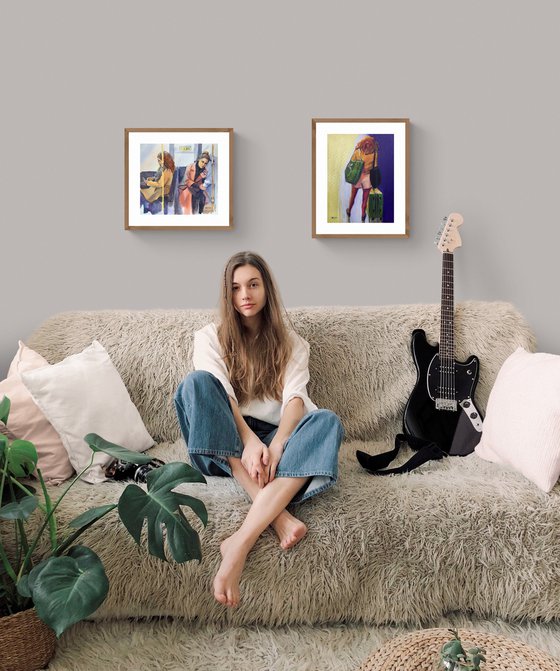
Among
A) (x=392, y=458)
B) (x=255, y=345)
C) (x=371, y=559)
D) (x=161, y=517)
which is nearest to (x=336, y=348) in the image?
(x=255, y=345)

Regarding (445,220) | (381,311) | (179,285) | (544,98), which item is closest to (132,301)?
(179,285)

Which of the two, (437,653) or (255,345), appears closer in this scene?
(437,653)

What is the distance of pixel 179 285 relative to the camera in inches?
99.5

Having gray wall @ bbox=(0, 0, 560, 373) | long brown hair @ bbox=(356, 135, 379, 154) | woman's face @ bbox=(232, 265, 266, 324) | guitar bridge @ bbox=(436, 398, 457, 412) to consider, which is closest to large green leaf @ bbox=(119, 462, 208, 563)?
woman's face @ bbox=(232, 265, 266, 324)

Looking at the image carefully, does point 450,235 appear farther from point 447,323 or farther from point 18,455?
point 18,455

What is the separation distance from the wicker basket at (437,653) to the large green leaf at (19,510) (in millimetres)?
744

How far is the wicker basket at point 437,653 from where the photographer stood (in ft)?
3.52

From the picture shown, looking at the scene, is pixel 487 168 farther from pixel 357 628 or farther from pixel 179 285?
pixel 357 628

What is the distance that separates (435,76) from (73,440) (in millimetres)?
1940

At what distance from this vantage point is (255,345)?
79.4 inches

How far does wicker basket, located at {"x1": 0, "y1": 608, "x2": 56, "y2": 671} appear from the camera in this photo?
1.33m

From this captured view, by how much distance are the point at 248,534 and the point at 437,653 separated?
532 millimetres

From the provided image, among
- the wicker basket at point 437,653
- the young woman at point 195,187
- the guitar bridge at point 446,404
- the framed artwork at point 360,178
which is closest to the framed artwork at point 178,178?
the young woman at point 195,187

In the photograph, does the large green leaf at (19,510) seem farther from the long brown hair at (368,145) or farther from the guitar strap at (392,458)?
the long brown hair at (368,145)
